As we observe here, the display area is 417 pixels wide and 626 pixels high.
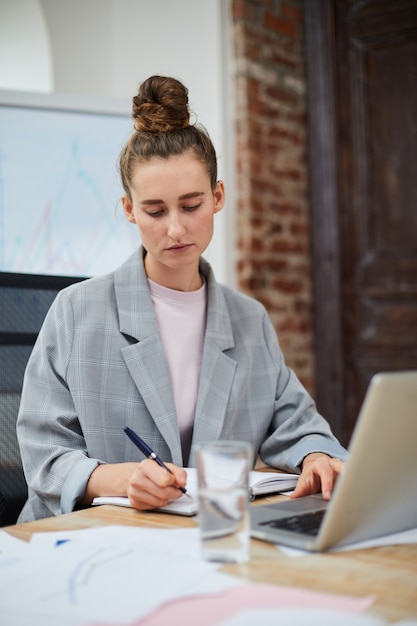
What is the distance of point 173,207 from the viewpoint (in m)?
1.44

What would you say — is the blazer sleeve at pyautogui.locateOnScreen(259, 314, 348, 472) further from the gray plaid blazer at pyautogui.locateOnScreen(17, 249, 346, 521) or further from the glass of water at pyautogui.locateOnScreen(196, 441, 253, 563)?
the glass of water at pyautogui.locateOnScreen(196, 441, 253, 563)

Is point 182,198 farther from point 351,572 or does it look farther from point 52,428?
point 351,572

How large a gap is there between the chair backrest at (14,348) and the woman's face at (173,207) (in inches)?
10.2

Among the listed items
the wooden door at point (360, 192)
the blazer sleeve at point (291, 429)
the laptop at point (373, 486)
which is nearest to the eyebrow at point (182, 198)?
the blazer sleeve at point (291, 429)

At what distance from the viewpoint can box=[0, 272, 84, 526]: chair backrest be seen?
59.4 inches

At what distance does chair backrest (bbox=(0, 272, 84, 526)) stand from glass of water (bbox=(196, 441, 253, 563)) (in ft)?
2.37

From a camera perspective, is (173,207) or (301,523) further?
(173,207)

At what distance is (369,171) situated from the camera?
325 centimetres

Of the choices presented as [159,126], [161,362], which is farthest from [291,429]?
[159,126]

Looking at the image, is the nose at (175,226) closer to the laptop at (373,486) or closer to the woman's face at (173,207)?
the woman's face at (173,207)

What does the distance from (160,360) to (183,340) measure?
0.12m

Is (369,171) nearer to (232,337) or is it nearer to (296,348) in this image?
(296,348)

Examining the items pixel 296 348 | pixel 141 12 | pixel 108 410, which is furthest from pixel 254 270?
pixel 108 410

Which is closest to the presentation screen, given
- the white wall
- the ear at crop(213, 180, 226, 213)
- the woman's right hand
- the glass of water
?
the white wall
